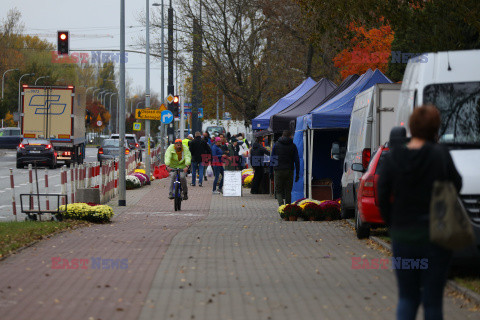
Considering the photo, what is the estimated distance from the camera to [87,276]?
9805 mm

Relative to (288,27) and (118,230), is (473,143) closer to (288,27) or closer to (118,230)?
(118,230)

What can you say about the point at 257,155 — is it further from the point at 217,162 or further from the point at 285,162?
the point at 285,162

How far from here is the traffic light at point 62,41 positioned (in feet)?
95.9

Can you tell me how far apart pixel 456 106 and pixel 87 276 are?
15.6 ft

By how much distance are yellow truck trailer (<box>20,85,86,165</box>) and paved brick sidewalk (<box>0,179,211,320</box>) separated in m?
27.9

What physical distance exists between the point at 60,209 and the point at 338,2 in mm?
6480

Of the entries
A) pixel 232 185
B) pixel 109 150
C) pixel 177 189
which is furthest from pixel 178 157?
pixel 109 150

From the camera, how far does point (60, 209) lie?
17.4m

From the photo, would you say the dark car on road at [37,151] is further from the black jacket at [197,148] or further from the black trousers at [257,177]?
the black trousers at [257,177]

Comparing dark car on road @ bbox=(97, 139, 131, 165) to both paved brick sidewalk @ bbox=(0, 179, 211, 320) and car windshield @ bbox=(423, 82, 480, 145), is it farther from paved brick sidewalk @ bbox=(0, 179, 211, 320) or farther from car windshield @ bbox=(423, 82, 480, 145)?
car windshield @ bbox=(423, 82, 480, 145)

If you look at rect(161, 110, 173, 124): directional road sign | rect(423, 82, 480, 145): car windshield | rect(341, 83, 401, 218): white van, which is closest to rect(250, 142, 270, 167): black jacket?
rect(161, 110, 173, 124): directional road sign

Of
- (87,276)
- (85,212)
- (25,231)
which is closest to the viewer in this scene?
(87,276)

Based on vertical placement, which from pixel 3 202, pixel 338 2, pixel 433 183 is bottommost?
pixel 3 202

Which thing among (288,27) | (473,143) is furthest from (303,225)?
(288,27)
